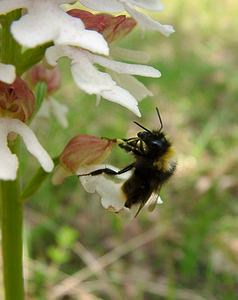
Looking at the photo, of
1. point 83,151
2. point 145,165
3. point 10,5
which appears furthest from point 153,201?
point 10,5

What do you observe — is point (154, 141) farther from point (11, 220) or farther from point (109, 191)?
point (11, 220)

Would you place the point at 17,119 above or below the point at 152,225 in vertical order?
above

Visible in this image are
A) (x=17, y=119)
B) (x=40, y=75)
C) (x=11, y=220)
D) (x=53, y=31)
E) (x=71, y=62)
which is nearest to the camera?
(x=53, y=31)

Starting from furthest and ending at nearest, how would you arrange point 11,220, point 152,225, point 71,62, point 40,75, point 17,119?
point 152,225
point 40,75
point 11,220
point 17,119
point 71,62

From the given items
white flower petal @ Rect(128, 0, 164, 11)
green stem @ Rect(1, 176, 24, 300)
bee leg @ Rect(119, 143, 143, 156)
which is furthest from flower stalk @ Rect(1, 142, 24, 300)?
white flower petal @ Rect(128, 0, 164, 11)

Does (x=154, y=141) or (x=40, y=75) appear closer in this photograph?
(x=154, y=141)

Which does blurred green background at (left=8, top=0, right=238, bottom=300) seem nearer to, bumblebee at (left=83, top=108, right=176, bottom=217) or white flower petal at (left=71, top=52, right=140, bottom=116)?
bumblebee at (left=83, top=108, right=176, bottom=217)

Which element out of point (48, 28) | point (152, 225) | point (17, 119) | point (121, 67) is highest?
point (48, 28)
